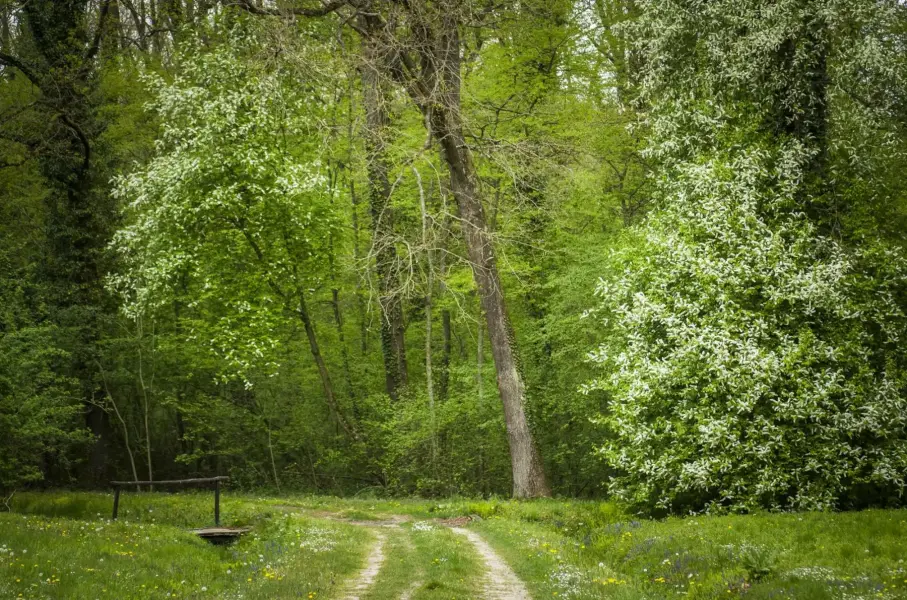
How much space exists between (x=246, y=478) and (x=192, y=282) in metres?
8.63

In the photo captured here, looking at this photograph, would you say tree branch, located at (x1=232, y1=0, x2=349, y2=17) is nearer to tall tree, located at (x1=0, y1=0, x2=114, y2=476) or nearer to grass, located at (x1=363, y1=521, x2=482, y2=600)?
tall tree, located at (x1=0, y1=0, x2=114, y2=476)

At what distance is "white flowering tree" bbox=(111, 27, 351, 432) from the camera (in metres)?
22.4

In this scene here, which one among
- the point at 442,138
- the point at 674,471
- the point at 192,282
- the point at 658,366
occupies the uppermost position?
the point at 442,138

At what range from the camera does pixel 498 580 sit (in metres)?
10.2

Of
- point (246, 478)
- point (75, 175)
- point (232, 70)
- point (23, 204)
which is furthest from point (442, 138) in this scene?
point (23, 204)

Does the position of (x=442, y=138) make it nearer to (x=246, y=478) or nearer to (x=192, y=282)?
(x=192, y=282)

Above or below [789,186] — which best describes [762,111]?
above

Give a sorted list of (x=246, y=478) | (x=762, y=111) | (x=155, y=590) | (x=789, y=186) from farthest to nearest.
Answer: (x=246, y=478) → (x=762, y=111) → (x=789, y=186) → (x=155, y=590)

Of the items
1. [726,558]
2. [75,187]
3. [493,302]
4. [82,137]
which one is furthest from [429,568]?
[75,187]

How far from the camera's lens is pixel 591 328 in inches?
881

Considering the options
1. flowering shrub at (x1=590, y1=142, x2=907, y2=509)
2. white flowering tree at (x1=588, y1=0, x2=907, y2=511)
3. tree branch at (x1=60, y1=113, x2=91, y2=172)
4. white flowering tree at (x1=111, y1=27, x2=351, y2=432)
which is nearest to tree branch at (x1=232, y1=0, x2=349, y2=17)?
white flowering tree at (x1=111, y1=27, x2=351, y2=432)

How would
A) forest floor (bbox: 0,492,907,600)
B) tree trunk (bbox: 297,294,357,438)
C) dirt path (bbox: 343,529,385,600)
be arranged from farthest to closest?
1. tree trunk (bbox: 297,294,357,438)
2. dirt path (bbox: 343,529,385,600)
3. forest floor (bbox: 0,492,907,600)

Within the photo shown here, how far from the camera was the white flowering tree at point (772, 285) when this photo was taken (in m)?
14.3

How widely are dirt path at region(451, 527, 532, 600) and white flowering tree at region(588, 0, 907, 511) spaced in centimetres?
437
